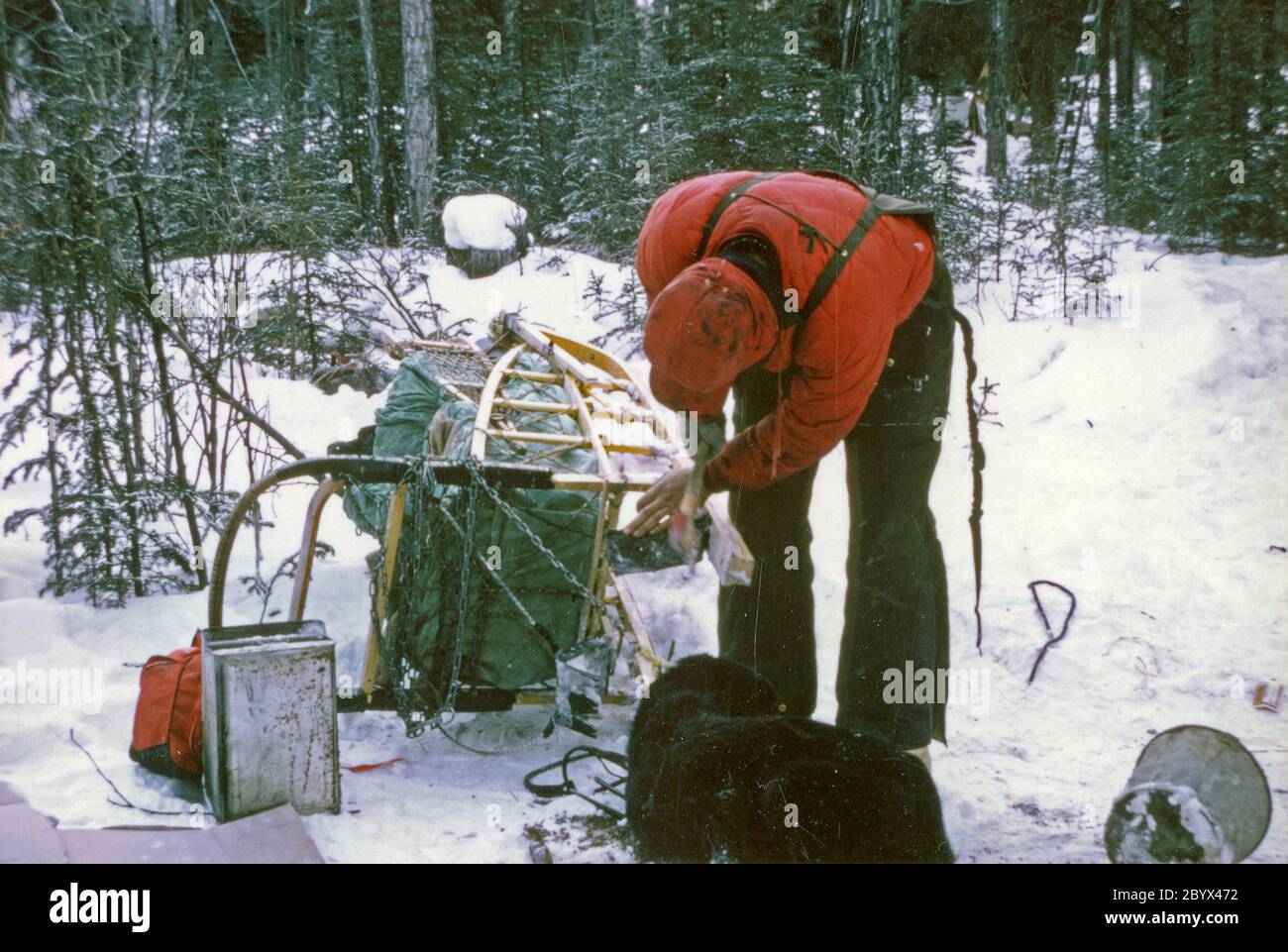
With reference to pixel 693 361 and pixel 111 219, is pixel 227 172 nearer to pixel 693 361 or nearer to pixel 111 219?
pixel 111 219

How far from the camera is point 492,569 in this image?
273 cm

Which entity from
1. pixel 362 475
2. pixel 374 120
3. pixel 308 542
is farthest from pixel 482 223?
pixel 308 542

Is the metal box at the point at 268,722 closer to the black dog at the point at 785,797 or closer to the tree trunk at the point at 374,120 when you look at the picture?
the black dog at the point at 785,797

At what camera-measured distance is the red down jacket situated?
6.40 feet

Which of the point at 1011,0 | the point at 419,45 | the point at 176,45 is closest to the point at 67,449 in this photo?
the point at 176,45

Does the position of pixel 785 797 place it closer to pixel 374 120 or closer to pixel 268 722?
pixel 268 722

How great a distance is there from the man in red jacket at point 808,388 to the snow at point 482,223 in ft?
19.5

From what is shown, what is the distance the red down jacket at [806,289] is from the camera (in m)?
1.95

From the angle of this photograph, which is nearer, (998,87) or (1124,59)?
(1124,59)

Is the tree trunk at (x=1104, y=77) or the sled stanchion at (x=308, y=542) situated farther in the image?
the tree trunk at (x=1104, y=77)

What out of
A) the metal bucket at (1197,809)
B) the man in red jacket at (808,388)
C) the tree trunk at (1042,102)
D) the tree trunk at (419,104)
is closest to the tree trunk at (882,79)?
the tree trunk at (1042,102)

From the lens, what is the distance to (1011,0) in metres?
9.57

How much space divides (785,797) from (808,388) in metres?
0.88

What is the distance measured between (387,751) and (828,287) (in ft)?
6.17
